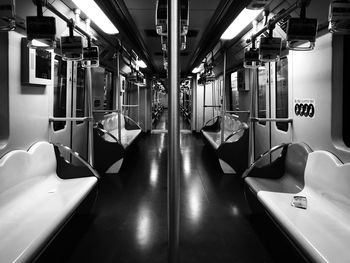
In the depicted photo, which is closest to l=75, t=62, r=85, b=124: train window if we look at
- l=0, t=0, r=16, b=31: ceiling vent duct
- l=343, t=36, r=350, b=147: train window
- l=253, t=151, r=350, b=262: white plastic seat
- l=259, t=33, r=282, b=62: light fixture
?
l=0, t=0, r=16, b=31: ceiling vent duct

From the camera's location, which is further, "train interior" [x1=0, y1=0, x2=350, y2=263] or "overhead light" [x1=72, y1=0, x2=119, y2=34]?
"overhead light" [x1=72, y1=0, x2=119, y2=34]

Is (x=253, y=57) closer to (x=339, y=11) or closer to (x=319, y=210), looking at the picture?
(x=339, y=11)

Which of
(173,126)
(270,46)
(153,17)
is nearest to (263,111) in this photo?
(270,46)

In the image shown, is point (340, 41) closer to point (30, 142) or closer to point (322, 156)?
point (322, 156)

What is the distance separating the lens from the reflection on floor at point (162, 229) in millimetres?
2537

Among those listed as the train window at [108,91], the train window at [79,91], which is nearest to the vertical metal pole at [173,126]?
the train window at [79,91]

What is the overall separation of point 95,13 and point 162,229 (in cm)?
298

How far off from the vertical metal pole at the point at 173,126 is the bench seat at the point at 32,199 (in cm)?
108

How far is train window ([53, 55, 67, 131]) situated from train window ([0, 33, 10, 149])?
126 centimetres

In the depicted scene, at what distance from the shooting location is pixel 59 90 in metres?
4.14

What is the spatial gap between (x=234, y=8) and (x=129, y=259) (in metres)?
3.30

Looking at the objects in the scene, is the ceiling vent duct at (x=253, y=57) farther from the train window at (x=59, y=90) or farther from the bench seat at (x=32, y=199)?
the train window at (x=59, y=90)

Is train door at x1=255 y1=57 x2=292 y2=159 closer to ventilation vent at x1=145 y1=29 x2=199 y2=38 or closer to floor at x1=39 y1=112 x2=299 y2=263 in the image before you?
floor at x1=39 y1=112 x2=299 y2=263

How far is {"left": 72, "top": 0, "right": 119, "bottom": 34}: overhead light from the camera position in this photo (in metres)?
3.57
